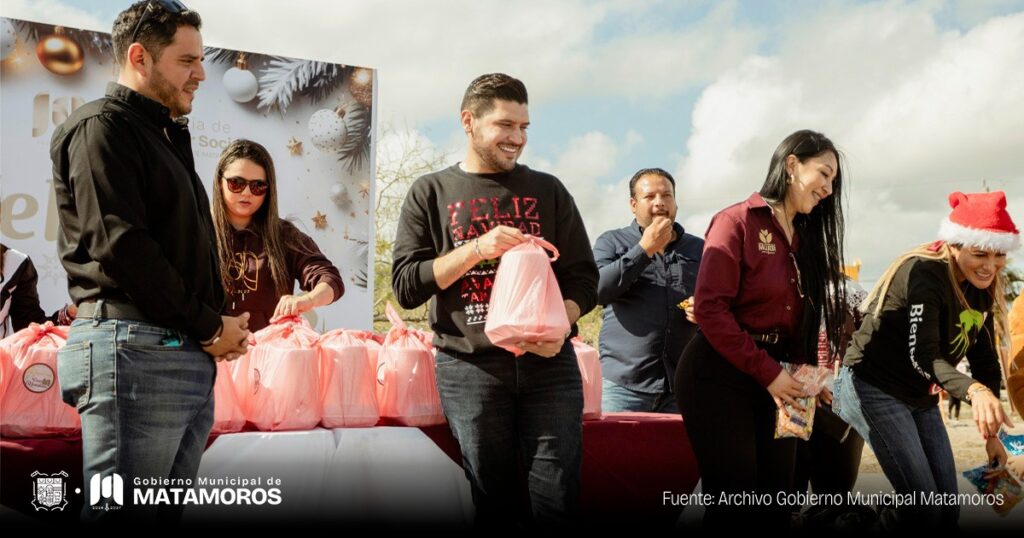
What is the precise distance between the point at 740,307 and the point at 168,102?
6.06 ft

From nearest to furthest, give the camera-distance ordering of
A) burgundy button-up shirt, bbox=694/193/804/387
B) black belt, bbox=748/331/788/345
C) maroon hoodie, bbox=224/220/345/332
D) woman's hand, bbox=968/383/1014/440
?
burgundy button-up shirt, bbox=694/193/804/387 < black belt, bbox=748/331/788/345 < woman's hand, bbox=968/383/1014/440 < maroon hoodie, bbox=224/220/345/332

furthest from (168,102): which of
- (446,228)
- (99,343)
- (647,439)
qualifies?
(647,439)

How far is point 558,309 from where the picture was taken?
2.58 metres

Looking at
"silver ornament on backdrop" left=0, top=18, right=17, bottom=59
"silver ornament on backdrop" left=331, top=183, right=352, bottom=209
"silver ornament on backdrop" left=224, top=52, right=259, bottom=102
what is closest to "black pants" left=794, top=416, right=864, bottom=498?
"silver ornament on backdrop" left=331, top=183, right=352, bottom=209

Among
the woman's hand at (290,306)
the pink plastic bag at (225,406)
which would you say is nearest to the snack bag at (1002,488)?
the woman's hand at (290,306)

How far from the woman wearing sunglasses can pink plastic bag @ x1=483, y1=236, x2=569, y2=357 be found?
1060 mm

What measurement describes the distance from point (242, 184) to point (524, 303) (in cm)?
144

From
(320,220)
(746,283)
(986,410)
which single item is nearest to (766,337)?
(746,283)

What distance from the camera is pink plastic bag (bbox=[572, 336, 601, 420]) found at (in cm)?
336

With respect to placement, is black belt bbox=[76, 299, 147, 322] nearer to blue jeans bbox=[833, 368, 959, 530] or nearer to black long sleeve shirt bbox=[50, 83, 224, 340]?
black long sleeve shirt bbox=[50, 83, 224, 340]

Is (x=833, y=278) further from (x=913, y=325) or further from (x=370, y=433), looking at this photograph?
(x=370, y=433)

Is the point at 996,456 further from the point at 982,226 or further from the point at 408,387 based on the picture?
the point at 408,387

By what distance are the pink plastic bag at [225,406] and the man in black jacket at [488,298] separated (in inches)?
25.7

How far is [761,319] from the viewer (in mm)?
2846
